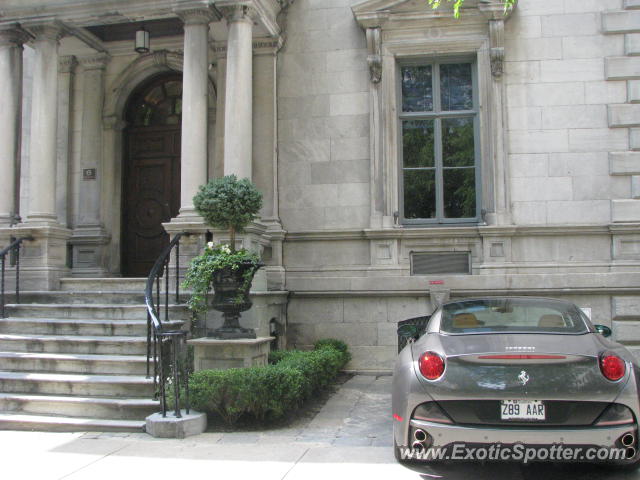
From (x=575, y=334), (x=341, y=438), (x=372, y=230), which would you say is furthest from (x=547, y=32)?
(x=341, y=438)

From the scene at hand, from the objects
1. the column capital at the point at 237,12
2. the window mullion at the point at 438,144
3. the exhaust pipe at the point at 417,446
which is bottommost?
the exhaust pipe at the point at 417,446

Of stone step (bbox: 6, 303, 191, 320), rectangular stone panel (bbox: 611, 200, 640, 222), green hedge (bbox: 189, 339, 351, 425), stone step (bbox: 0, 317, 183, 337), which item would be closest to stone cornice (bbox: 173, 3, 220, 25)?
stone step (bbox: 6, 303, 191, 320)

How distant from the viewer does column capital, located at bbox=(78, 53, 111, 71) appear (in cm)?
1239

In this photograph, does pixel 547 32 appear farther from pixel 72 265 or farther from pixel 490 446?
pixel 72 265

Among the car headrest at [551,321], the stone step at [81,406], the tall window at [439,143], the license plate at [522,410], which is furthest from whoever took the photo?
the tall window at [439,143]

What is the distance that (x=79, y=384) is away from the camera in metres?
7.62

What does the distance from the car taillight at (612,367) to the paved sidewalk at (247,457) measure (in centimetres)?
96

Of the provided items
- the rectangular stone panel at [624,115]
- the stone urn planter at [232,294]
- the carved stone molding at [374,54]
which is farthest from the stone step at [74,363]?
the rectangular stone panel at [624,115]

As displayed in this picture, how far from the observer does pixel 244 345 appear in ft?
25.1

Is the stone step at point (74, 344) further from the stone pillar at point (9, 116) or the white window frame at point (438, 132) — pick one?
the white window frame at point (438, 132)

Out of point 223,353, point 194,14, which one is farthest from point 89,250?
point 223,353

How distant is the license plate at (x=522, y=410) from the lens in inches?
185

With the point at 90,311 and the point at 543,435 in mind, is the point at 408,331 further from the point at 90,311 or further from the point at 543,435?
the point at 90,311

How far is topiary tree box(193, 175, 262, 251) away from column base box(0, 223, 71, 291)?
11.5 feet
